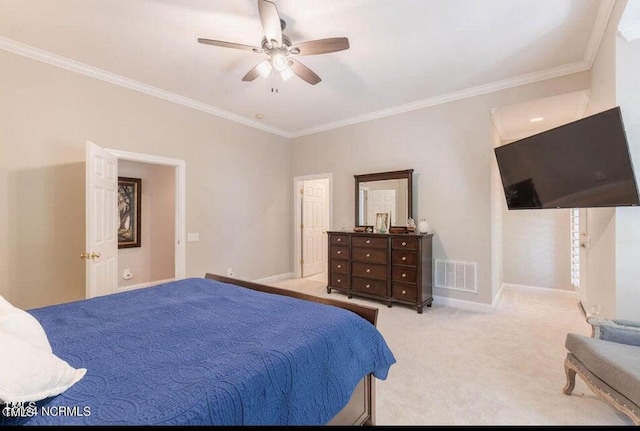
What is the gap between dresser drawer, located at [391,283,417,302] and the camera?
12.2 ft

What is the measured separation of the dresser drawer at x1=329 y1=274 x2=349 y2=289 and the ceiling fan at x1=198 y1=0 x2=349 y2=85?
9.60 feet

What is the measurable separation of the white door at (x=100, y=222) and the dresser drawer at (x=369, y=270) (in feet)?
10.0

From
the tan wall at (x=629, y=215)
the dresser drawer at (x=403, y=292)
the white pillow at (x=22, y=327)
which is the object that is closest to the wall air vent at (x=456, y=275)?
the dresser drawer at (x=403, y=292)

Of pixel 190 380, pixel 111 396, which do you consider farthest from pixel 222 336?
pixel 111 396

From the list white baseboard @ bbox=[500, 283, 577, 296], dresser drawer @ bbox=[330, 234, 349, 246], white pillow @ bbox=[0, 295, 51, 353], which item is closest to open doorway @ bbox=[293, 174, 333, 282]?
dresser drawer @ bbox=[330, 234, 349, 246]

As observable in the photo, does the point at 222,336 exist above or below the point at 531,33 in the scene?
below

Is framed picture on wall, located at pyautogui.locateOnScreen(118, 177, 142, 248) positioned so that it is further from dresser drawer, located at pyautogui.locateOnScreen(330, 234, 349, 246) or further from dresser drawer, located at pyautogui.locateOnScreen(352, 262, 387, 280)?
dresser drawer, located at pyautogui.locateOnScreen(352, 262, 387, 280)

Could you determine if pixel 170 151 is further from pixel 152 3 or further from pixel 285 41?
pixel 285 41

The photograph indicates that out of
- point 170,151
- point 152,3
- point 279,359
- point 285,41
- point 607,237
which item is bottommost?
point 279,359

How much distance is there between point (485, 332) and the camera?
3.00 meters

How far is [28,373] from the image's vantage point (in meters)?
0.82

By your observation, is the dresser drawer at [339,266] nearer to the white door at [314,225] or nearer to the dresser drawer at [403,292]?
the dresser drawer at [403,292]

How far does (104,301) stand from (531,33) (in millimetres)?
4132

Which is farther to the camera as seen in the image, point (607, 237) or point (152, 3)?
point (607, 237)
